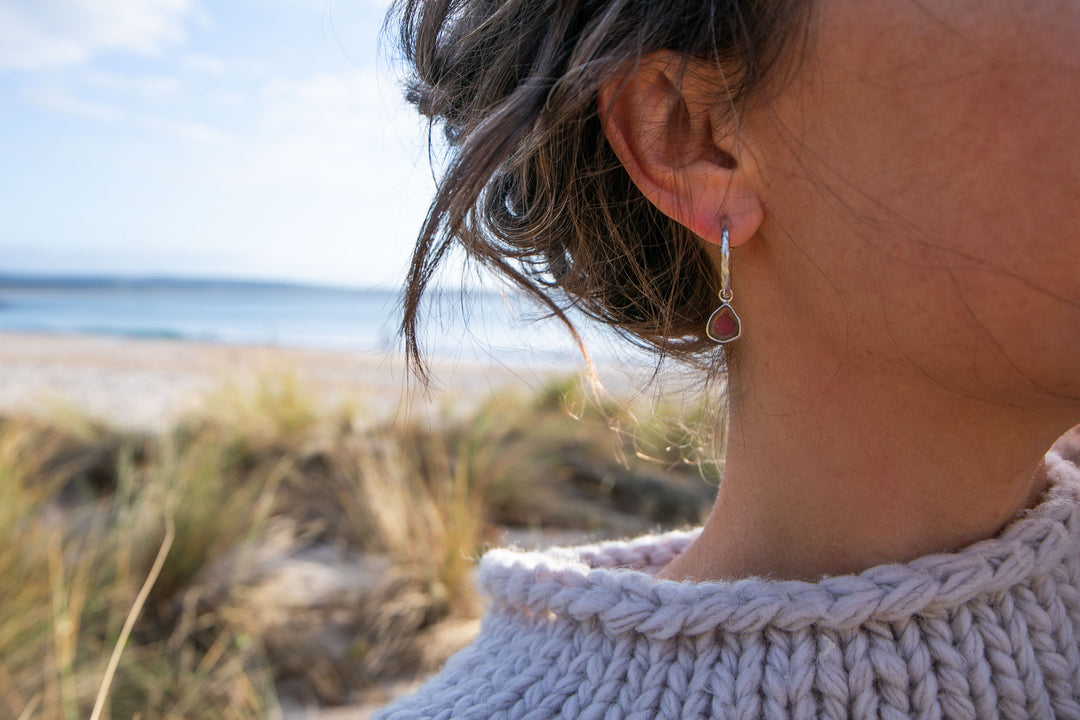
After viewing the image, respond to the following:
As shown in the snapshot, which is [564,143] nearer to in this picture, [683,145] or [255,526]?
[683,145]

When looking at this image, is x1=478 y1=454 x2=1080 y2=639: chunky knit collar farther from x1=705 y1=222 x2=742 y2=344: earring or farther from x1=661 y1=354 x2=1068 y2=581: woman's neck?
x1=705 y1=222 x2=742 y2=344: earring

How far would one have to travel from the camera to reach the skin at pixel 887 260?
67 centimetres

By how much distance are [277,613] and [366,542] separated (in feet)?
2.03

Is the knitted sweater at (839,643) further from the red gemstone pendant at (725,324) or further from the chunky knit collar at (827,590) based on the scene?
the red gemstone pendant at (725,324)

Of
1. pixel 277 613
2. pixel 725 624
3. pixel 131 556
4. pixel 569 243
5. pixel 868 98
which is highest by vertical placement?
pixel 868 98

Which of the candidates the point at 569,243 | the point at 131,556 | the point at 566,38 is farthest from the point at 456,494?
the point at 566,38

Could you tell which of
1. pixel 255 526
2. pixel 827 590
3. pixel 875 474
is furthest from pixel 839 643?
pixel 255 526

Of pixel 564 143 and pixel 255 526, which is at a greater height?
pixel 564 143

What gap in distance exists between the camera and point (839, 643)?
2.63ft

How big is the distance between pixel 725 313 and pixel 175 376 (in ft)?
42.8

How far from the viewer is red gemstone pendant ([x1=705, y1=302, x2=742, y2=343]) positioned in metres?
0.89

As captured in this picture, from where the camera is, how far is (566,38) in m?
0.83

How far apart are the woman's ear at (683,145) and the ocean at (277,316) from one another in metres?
0.31

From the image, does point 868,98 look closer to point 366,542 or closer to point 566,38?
point 566,38
